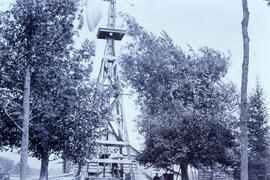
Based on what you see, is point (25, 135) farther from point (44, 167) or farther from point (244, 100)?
point (244, 100)

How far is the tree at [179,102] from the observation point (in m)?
22.5

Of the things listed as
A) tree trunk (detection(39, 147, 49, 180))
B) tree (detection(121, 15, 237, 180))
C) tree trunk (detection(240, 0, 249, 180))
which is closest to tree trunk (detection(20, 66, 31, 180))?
tree trunk (detection(39, 147, 49, 180))

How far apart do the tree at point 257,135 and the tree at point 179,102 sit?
4.33ft

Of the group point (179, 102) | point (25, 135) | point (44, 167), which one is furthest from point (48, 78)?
point (179, 102)

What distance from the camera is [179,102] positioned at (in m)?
28.2

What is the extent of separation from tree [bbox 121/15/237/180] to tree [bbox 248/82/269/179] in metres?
1.32

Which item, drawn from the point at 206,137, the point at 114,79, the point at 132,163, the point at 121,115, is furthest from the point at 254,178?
the point at 114,79

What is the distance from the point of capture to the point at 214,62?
34.1 metres

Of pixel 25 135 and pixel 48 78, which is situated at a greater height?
pixel 48 78

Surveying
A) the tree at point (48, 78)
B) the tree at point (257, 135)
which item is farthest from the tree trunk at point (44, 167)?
the tree at point (257, 135)

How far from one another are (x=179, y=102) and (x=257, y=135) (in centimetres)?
640

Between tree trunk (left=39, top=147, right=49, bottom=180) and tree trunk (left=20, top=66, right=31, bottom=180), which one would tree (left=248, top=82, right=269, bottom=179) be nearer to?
tree trunk (left=39, top=147, right=49, bottom=180)

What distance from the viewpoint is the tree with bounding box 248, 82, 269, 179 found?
22.9 meters

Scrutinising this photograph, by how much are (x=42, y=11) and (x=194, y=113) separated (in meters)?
12.8
